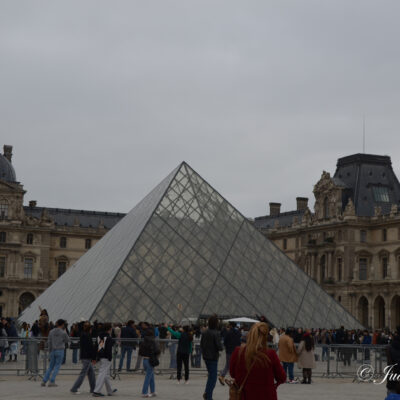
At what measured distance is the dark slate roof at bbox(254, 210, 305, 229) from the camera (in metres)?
75.2

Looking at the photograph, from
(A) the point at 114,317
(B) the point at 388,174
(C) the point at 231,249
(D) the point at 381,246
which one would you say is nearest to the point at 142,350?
(A) the point at 114,317

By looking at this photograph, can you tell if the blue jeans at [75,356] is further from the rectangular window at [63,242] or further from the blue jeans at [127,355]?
the rectangular window at [63,242]

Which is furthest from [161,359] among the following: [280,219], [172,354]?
[280,219]

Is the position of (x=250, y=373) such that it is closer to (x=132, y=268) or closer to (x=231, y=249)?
(x=132, y=268)

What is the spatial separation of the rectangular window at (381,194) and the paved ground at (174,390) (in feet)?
168

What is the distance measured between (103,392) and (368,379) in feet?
21.0

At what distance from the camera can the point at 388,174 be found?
223ft

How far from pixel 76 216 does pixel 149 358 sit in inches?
2631

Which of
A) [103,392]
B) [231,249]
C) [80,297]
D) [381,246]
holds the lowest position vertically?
[103,392]

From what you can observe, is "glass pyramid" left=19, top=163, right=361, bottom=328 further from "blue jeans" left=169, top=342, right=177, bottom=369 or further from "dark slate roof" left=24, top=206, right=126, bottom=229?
"dark slate roof" left=24, top=206, right=126, bottom=229

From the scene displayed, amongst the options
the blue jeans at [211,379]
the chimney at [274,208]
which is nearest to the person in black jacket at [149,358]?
the blue jeans at [211,379]

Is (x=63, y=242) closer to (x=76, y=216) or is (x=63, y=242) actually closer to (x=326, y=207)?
(x=76, y=216)

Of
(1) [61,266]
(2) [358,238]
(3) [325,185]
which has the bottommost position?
(1) [61,266]

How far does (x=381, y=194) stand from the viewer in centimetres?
6738
